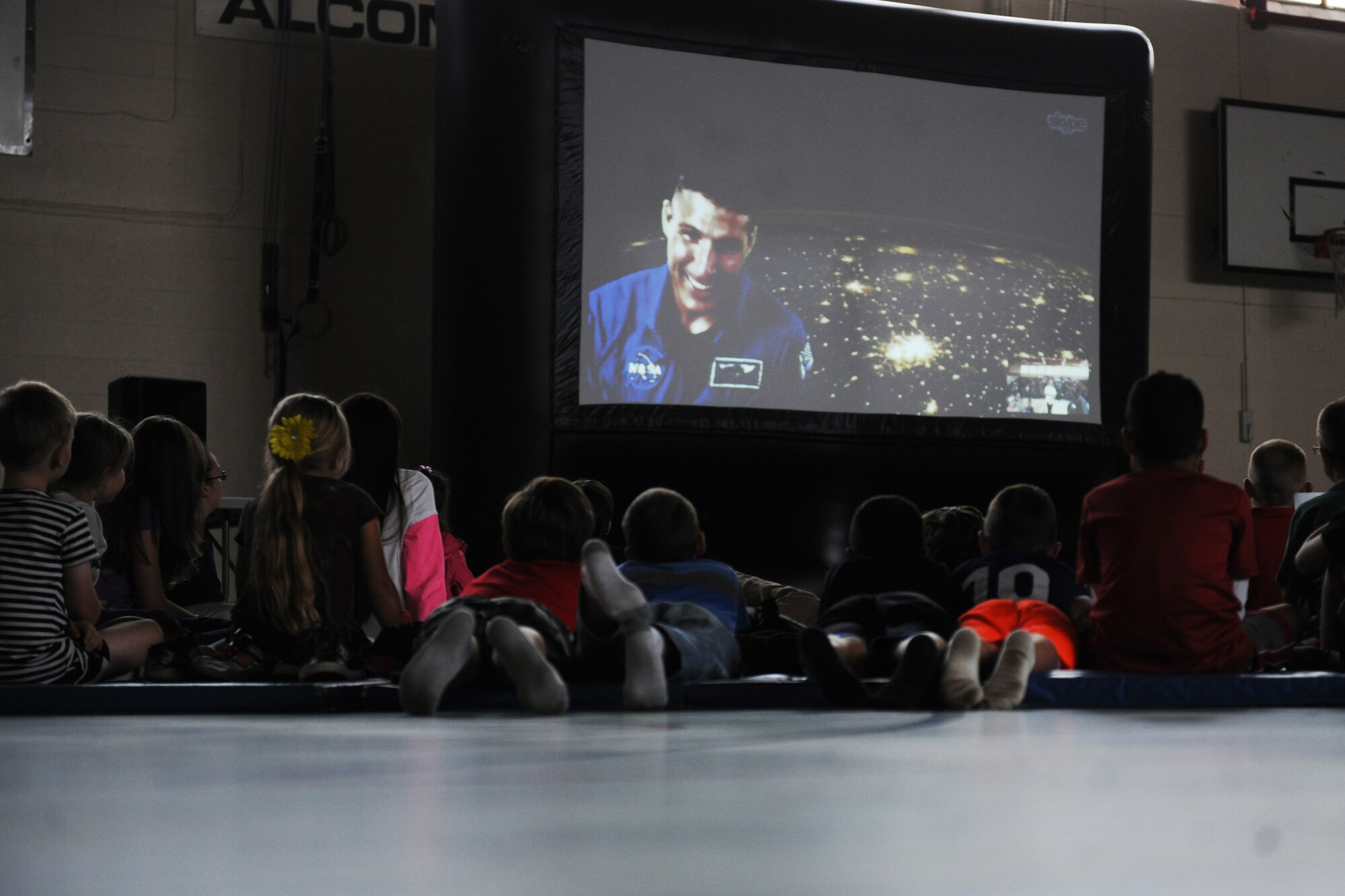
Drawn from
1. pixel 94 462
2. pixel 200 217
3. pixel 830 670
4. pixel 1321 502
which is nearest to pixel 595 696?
pixel 830 670

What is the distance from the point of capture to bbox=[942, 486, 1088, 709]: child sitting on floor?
246 centimetres

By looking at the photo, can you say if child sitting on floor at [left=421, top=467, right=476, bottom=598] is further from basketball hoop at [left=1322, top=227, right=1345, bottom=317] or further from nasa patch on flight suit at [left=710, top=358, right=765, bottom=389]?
basketball hoop at [left=1322, top=227, right=1345, bottom=317]

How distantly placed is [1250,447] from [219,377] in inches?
233

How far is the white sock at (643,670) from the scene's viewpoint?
238 cm

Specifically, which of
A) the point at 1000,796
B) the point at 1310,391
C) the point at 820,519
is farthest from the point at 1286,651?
the point at 1310,391

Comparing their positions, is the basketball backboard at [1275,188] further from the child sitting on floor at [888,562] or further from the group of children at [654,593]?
the child sitting on floor at [888,562]

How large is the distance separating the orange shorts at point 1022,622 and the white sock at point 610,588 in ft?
2.63

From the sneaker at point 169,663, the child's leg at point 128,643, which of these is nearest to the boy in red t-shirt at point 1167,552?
the sneaker at point 169,663

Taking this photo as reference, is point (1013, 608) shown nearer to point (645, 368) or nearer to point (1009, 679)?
point (1009, 679)

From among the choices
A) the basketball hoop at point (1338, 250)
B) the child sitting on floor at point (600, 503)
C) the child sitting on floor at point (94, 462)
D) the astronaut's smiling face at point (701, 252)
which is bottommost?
the child sitting on floor at point (600, 503)

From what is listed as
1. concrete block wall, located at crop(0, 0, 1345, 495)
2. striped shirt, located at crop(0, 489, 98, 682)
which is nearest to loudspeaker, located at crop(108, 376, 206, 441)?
concrete block wall, located at crop(0, 0, 1345, 495)

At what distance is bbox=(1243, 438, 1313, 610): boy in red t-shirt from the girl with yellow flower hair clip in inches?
94.5

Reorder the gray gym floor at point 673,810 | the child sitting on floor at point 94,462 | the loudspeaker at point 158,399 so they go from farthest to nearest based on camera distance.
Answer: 1. the loudspeaker at point 158,399
2. the child sitting on floor at point 94,462
3. the gray gym floor at point 673,810

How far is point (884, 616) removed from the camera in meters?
2.79
